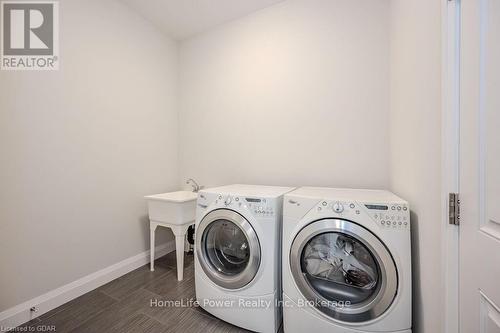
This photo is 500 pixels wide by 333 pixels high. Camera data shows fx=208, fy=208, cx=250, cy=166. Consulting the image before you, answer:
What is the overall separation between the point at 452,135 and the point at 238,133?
171 cm

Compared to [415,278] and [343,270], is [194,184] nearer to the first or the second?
[343,270]

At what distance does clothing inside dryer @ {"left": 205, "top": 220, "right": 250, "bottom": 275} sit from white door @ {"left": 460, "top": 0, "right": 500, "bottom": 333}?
1.06 metres

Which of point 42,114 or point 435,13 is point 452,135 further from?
point 42,114

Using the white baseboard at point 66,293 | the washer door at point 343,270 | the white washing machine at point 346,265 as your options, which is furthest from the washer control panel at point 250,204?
the white baseboard at point 66,293

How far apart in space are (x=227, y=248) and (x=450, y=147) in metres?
1.37

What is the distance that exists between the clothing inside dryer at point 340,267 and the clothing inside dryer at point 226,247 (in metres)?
0.43

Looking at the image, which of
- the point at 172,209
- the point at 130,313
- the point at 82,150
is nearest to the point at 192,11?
the point at 82,150

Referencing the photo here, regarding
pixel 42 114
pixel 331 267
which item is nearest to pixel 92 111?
pixel 42 114

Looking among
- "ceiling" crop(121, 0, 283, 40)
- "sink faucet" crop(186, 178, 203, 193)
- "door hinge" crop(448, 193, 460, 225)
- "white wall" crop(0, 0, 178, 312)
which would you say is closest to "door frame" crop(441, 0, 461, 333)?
"door hinge" crop(448, 193, 460, 225)

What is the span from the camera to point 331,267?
1216 mm

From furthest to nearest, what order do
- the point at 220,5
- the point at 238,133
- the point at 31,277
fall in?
the point at 238,133 → the point at 220,5 → the point at 31,277

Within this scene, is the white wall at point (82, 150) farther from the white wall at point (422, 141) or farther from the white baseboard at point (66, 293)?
the white wall at point (422, 141)

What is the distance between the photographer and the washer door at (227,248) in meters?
1.31

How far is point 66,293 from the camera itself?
1.58 metres
